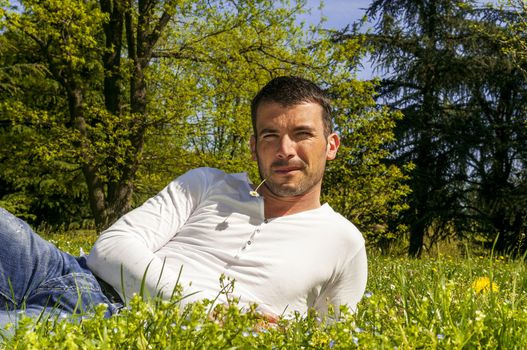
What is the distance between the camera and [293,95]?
3186mm

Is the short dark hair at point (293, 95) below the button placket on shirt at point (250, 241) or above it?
above

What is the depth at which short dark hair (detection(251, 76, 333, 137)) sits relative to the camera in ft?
10.4

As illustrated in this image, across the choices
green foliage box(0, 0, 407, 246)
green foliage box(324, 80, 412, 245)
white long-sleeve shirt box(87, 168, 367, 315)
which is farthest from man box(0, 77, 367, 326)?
green foliage box(324, 80, 412, 245)

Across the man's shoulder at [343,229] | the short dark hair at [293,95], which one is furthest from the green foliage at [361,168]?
the man's shoulder at [343,229]

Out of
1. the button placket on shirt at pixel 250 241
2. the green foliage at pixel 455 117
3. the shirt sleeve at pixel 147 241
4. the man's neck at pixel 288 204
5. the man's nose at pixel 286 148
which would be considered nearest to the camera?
the shirt sleeve at pixel 147 241

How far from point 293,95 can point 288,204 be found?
0.60m

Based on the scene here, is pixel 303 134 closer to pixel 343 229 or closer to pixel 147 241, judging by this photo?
pixel 343 229

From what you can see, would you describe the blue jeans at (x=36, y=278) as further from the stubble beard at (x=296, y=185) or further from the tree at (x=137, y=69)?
the tree at (x=137, y=69)

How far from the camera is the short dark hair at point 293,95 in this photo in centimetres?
318

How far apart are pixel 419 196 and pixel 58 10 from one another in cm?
1118

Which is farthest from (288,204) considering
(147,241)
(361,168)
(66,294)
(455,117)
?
(455,117)

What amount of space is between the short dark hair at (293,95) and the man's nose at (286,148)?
199 mm

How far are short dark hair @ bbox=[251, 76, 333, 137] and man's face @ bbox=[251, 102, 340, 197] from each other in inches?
1.3

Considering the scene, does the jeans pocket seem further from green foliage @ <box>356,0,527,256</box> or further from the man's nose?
green foliage @ <box>356,0,527,256</box>
